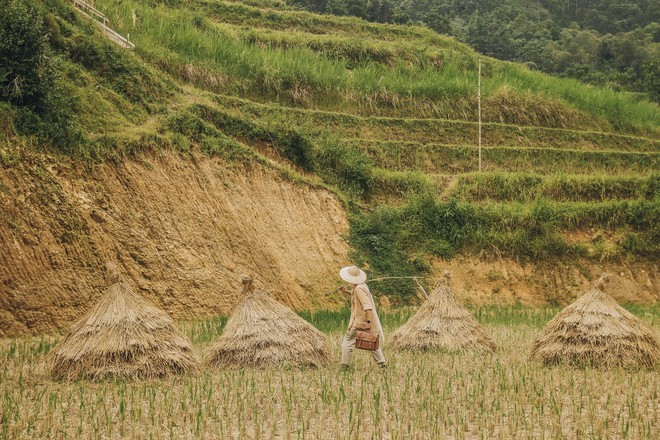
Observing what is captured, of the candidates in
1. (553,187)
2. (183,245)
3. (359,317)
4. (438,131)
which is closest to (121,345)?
(359,317)

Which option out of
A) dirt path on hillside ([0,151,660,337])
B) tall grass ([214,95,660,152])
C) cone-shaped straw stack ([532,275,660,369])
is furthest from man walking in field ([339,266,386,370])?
tall grass ([214,95,660,152])

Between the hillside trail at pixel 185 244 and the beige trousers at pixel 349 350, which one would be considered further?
the hillside trail at pixel 185 244

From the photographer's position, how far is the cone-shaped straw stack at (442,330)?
506 inches

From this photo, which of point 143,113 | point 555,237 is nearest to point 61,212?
point 143,113

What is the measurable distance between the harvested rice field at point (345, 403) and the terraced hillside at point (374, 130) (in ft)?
17.8

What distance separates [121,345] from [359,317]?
2978mm

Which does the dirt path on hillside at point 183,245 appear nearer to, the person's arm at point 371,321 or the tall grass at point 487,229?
the tall grass at point 487,229

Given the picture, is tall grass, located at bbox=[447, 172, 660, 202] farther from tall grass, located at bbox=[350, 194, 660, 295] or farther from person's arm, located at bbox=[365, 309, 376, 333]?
person's arm, located at bbox=[365, 309, 376, 333]

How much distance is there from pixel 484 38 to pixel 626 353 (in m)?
41.7

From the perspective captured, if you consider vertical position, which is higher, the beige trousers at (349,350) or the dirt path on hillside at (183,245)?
the beige trousers at (349,350)

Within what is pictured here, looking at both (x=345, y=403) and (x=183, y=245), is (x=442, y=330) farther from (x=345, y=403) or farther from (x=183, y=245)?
(x=183, y=245)

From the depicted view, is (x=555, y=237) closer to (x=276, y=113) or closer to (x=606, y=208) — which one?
(x=606, y=208)

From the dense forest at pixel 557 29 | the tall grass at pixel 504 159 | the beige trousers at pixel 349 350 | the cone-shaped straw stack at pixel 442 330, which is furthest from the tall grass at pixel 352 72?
the beige trousers at pixel 349 350

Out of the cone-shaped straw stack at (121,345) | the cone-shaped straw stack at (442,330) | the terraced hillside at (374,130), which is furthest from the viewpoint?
the terraced hillside at (374,130)
